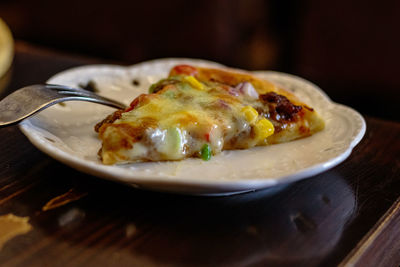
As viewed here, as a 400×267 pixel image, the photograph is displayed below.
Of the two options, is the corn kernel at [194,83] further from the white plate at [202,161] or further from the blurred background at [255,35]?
the blurred background at [255,35]

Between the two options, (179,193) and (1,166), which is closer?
(179,193)

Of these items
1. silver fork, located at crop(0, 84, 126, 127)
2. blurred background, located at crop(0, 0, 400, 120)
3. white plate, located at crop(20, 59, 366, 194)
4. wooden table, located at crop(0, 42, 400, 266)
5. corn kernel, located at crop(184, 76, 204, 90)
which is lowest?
blurred background, located at crop(0, 0, 400, 120)

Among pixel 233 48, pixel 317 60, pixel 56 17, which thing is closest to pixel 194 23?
pixel 233 48

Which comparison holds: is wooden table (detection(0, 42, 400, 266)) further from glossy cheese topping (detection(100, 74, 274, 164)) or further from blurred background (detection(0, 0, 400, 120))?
blurred background (detection(0, 0, 400, 120))

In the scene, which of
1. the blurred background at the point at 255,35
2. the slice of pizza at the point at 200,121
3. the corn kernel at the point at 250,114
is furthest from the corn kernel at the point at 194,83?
Result: the blurred background at the point at 255,35

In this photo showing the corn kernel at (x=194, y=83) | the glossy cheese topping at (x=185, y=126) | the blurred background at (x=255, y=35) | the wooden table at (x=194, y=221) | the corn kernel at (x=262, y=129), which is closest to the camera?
the wooden table at (x=194, y=221)

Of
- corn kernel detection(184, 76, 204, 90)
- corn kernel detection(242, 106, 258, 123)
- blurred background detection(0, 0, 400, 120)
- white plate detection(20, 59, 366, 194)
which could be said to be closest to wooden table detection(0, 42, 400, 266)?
white plate detection(20, 59, 366, 194)

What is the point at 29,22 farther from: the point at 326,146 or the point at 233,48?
the point at 326,146
